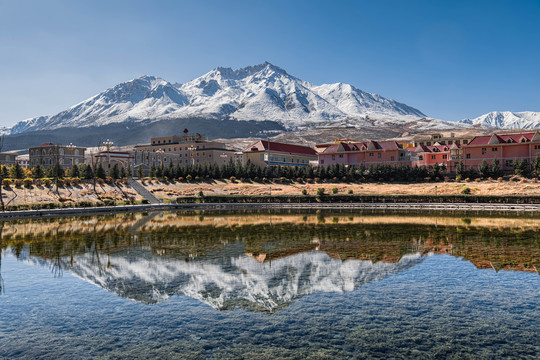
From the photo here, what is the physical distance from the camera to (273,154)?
106 meters

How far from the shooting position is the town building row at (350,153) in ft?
264

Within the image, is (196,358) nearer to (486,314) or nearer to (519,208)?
(486,314)

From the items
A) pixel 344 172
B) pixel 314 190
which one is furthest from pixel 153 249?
pixel 344 172

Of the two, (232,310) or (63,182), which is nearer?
(232,310)

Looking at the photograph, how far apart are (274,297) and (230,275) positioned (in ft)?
12.8

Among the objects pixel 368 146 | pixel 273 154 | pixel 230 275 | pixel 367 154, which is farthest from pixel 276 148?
pixel 230 275

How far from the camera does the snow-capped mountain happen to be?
1644 cm

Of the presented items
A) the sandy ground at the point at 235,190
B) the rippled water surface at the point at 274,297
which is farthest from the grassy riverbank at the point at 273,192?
the rippled water surface at the point at 274,297

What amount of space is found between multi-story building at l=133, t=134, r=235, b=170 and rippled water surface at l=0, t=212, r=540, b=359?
99.4 meters

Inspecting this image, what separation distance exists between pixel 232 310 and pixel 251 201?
53822 mm

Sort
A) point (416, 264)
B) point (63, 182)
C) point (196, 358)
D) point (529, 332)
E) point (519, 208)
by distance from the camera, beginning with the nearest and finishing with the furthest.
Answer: point (196, 358)
point (529, 332)
point (416, 264)
point (519, 208)
point (63, 182)

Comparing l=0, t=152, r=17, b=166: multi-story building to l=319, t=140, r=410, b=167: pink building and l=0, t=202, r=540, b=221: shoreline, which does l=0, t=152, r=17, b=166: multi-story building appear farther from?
l=319, t=140, r=410, b=167: pink building

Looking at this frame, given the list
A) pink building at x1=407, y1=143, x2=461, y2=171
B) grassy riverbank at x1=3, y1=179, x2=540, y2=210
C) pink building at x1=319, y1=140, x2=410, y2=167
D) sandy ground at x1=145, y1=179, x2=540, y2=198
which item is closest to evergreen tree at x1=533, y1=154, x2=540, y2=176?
grassy riverbank at x1=3, y1=179, x2=540, y2=210

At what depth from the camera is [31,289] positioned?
58.4ft
